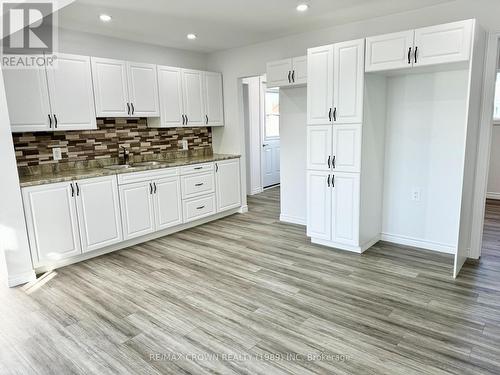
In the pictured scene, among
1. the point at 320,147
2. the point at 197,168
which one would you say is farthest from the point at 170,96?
the point at 320,147

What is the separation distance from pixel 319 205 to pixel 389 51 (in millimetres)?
1756

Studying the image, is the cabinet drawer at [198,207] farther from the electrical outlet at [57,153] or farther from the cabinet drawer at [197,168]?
the electrical outlet at [57,153]

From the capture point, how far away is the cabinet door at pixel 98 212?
11.7 ft

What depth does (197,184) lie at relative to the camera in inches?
188

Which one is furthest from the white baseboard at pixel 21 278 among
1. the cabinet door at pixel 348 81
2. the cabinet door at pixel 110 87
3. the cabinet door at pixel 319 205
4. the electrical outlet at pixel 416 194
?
the electrical outlet at pixel 416 194

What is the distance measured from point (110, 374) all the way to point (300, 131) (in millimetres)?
3594

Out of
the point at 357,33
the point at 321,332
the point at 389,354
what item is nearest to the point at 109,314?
the point at 321,332

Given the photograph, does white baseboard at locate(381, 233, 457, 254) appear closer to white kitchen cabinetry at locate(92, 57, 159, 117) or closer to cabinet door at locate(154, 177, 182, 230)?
cabinet door at locate(154, 177, 182, 230)

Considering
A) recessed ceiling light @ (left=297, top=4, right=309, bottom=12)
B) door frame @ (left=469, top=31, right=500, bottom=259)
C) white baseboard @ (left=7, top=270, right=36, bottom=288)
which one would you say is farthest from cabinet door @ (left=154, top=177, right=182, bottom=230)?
door frame @ (left=469, top=31, right=500, bottom=259)

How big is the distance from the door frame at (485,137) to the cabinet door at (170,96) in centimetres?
365

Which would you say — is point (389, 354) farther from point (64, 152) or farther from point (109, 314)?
point (64, 152)

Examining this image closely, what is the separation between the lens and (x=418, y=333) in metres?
2.31

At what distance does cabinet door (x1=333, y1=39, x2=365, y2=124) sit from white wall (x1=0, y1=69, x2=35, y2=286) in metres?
3.18

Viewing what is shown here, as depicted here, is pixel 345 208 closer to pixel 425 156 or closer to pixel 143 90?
pixel 425 156
